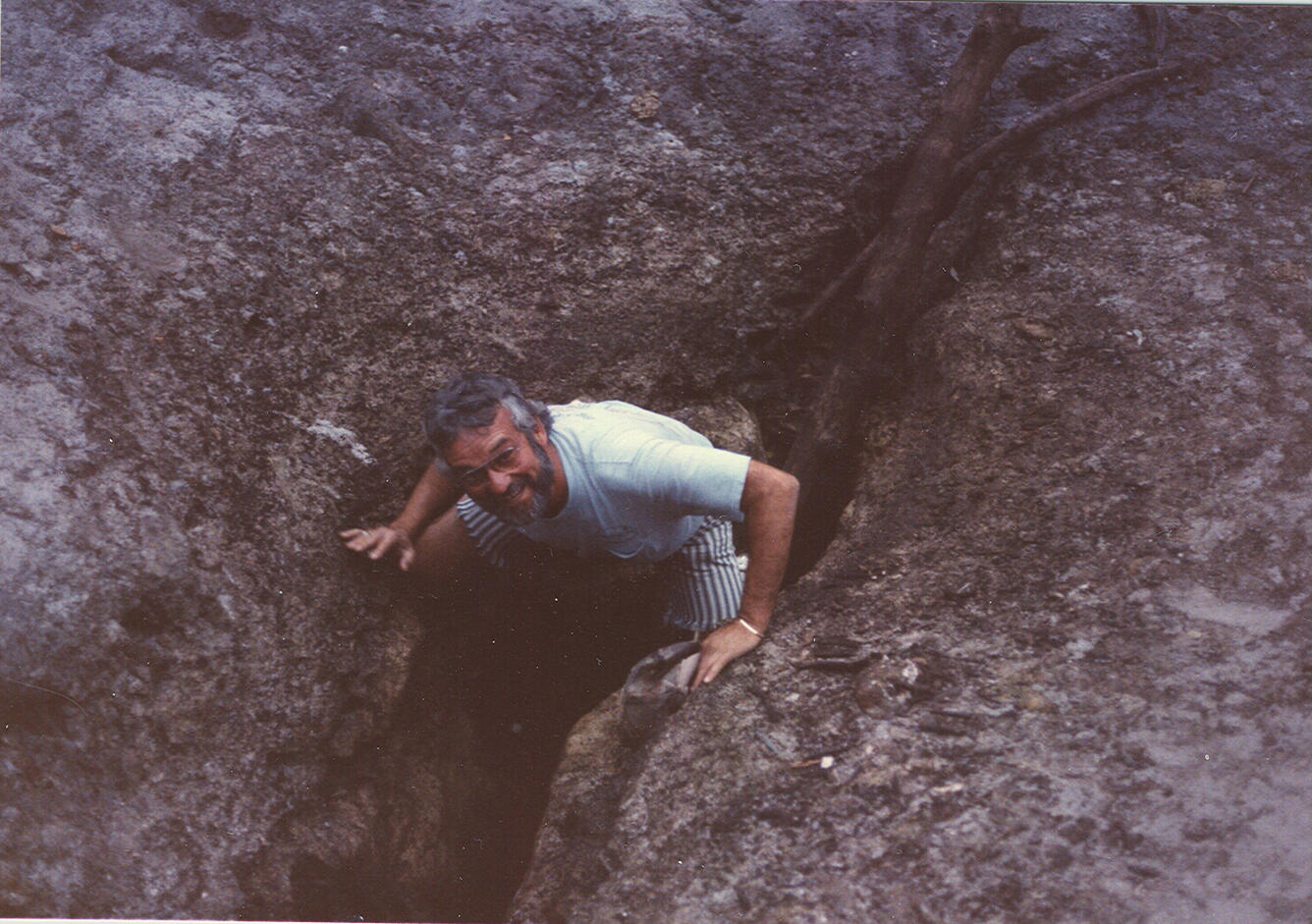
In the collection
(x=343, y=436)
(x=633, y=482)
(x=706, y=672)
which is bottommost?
(x=706, y=672)

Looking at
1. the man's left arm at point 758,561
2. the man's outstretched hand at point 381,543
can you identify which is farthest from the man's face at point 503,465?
the man's left arm at point 758,561

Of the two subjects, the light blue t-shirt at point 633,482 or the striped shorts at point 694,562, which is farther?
the striped shorts at point 694,562

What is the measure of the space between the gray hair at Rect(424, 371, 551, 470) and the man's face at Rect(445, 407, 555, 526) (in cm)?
1

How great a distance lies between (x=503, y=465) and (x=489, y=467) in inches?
0.9

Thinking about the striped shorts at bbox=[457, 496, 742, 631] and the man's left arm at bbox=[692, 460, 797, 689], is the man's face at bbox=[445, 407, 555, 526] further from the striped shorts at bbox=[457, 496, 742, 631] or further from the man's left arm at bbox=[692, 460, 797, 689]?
the man's left arm at bbox=[692, 460, 797, 689]

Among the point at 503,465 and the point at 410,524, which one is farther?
the point at 410,524

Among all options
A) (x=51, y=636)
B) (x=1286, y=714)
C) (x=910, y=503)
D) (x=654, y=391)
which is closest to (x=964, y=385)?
(x=910, y=503)

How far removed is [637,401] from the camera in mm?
1979

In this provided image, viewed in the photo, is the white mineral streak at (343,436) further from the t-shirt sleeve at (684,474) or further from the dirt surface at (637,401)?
the t-shirt sleeve at (684,474)

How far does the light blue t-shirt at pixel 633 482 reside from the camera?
5.13ft

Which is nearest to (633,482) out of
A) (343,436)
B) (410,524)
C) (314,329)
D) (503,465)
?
(503,465)

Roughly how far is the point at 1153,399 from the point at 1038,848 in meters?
0.90

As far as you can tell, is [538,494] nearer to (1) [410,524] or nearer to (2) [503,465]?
(2) [503,465]

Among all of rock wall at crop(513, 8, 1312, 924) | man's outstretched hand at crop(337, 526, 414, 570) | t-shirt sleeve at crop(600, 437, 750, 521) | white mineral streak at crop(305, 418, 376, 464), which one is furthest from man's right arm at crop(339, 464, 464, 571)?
rock wall at crop(513, 8, 1312, 924)
